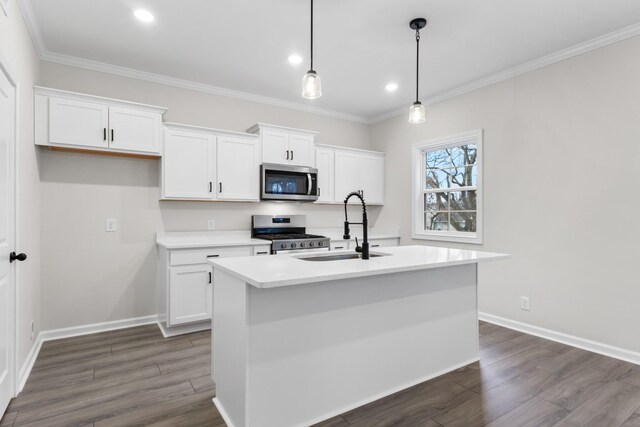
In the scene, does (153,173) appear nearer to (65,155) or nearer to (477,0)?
(65,155)

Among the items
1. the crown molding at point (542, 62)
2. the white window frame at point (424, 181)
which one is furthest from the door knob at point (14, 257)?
the crown molding at point (542, 62)

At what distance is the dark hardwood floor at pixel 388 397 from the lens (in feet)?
6.50

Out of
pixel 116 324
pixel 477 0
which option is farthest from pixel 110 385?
pixel 477 0

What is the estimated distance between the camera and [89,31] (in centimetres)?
285

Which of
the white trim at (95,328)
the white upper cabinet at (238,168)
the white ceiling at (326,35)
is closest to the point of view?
the white ceiling at (326,35)

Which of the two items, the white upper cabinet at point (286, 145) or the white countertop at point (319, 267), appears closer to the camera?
the white countertop at point (319, 267)

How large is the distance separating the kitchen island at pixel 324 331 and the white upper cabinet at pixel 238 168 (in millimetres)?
1760

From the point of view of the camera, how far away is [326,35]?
115 inches

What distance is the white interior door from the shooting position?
6.32 ft

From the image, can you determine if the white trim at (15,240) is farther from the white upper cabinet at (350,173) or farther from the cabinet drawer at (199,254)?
the white upper cabinet at (350,173)

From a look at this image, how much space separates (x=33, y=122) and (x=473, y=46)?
3812 mm

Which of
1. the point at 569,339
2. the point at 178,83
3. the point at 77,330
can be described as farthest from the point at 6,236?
the point at 569,339

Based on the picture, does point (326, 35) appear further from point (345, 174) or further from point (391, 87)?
point (345, 174)

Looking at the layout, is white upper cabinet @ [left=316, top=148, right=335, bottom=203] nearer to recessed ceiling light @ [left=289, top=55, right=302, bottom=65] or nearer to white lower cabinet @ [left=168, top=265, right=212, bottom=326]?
recessed ceiling light @ [left=289, top=55, right=302, bottom=65]
